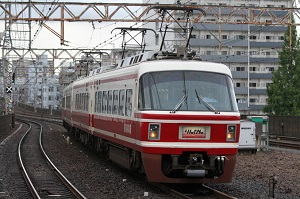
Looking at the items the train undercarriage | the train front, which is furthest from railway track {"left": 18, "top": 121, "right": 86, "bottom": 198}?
the train front

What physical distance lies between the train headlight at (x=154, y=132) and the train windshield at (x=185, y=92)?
403 millimetres

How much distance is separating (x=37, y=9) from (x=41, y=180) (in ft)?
48.5

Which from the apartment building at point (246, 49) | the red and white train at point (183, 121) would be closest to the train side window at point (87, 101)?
the red and white train at point (183, 121)

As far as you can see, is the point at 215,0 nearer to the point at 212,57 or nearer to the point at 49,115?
the point at 212,57

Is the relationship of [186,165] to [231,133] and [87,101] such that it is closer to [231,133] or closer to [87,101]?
[231,133]

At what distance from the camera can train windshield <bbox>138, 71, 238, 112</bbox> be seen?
465 inches

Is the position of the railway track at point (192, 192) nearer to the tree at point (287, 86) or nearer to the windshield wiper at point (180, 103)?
the windshield wiper at point (180, 103)

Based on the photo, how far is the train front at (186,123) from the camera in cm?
1149

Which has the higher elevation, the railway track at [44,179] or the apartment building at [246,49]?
the apartment building at [246,49]

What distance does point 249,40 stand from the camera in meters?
74.3

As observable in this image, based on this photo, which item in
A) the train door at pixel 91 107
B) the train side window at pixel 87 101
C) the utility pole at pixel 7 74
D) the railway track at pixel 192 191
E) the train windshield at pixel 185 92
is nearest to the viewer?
the railway track at pixel 192 191

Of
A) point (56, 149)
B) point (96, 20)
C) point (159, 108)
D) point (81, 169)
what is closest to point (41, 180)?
point (81, 169)

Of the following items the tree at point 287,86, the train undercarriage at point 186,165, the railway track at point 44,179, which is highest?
the tree at point 287,86

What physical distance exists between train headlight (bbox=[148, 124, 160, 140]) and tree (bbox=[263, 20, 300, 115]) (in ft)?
128
